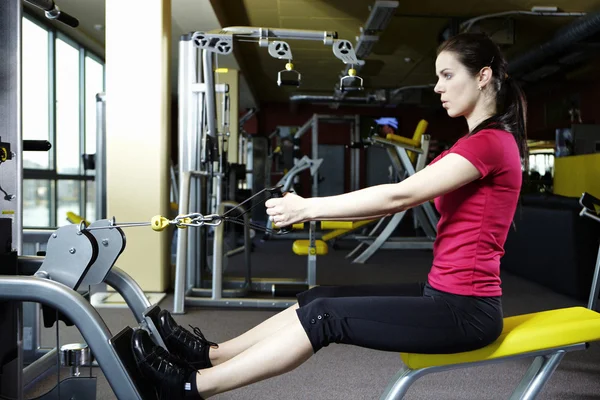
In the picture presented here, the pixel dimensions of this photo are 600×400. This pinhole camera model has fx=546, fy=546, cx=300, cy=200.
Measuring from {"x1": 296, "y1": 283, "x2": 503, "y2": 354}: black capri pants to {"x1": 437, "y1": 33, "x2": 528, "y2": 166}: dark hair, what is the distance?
0.41 meters

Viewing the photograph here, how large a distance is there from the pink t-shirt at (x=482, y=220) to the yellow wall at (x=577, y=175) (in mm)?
3659

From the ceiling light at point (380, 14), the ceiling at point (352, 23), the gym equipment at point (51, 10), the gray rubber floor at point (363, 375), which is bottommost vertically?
the gray rubber floor at point (363, 375)

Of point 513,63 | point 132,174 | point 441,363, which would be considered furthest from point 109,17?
point 513,63

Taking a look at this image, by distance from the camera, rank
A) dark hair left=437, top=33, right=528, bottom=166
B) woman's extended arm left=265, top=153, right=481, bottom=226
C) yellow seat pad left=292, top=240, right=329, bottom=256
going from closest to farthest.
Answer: woman's extended arm left=265, top=153, right=481, bottom=226 → dark hair left=437, top=33, right=528, bottom=166 → yellow seat pad left=292, top=240, right=329, bottom=256

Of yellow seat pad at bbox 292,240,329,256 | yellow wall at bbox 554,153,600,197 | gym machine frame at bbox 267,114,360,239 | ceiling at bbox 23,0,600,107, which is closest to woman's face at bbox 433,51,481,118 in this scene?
yellow seat pad at bbox 292,240,329,256

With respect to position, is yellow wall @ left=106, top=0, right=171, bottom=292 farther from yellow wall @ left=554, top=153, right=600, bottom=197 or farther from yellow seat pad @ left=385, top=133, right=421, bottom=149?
yellow wall @ left=554, top=153, right=600, bottom=197

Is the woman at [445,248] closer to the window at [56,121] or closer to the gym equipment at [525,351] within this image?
the gym equipment at [525,351]

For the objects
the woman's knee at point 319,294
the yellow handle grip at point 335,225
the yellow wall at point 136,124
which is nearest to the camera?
the woman's knee at point 319,294

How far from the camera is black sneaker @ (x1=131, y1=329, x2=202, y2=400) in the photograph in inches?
48.1

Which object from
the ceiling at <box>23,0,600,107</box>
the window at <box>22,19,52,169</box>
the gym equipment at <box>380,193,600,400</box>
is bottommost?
the gym equipment at <box>380,193,600,400</box>

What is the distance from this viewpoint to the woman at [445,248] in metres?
1.17

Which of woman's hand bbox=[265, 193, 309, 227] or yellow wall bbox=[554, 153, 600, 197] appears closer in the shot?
woman's hand bbox=[265, 193, 309, 227]

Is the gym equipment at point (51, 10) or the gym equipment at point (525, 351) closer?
the gym equipment at point (525, 351)

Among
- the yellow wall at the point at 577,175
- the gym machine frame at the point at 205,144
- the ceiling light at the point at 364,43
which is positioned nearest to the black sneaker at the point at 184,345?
the gym machine frame at the point at 205,144
